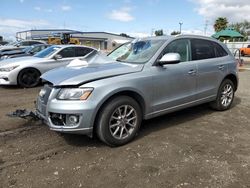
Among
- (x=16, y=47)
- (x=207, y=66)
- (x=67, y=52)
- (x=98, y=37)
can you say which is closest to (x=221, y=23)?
(x=98, y=37)

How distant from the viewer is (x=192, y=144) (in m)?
4.41

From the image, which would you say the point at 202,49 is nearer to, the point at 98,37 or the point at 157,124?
the point at 157,124

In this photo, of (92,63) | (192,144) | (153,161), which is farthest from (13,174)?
(192,144)

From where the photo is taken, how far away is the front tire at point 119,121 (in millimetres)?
4031

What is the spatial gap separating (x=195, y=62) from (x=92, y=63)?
6.47 ft

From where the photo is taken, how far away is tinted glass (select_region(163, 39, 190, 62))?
5066 mm

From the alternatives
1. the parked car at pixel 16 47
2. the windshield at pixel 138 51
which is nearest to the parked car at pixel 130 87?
the windshield at pixel 138 51

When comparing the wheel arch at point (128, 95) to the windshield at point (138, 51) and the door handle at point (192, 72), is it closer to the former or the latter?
the windshield at point (138, 51)

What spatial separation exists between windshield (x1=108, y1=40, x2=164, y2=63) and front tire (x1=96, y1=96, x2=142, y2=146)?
34.7 inches

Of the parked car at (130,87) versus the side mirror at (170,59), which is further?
the side mirror at (170,59)

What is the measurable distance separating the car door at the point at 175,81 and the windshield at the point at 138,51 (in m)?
0.21

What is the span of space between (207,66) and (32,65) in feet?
20.3

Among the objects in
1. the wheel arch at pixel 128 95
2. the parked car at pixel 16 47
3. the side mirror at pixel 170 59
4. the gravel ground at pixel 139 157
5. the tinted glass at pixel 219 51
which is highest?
the parked car at pixel 16 47

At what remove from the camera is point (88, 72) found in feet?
13.6
